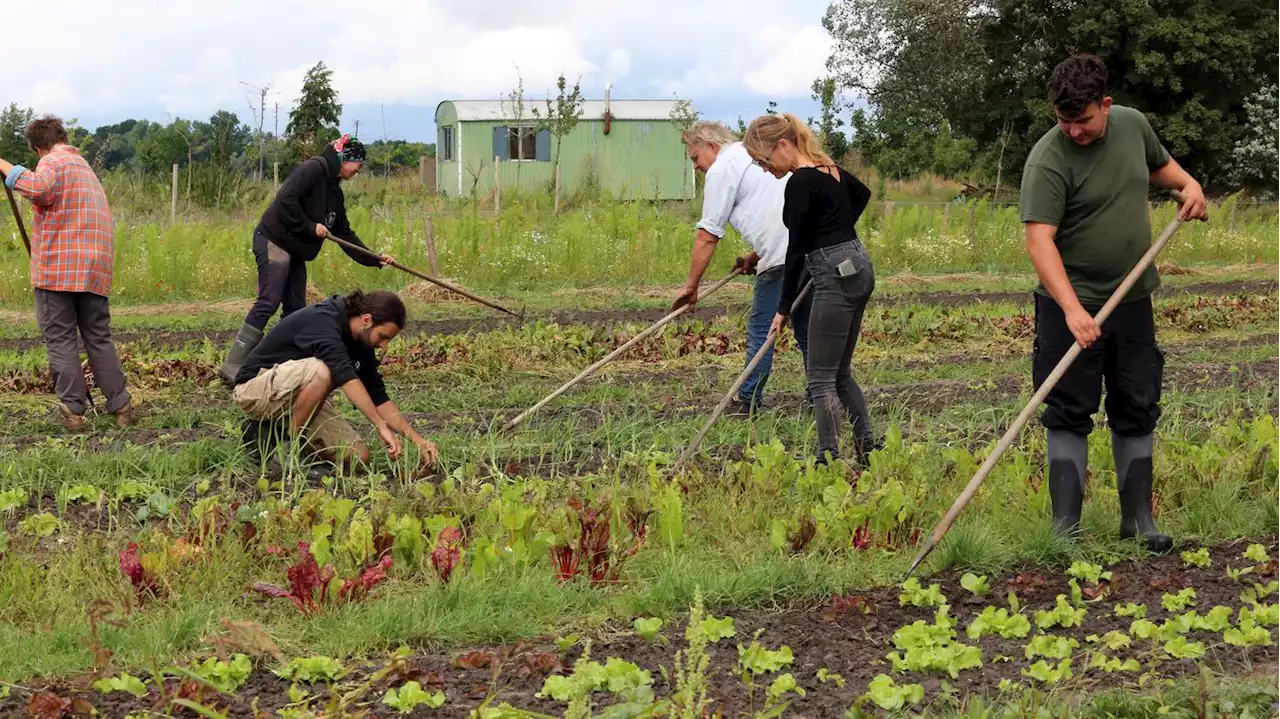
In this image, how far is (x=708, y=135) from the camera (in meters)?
7.07

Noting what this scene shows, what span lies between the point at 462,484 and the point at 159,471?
1316mm

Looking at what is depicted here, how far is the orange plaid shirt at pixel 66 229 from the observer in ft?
23.0

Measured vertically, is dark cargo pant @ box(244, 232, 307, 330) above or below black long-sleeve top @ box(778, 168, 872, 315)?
below

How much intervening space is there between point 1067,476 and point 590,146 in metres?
27.2

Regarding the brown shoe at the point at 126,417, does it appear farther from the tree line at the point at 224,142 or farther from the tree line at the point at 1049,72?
the tree line at the point at 1049,72

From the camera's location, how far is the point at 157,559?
4176mm

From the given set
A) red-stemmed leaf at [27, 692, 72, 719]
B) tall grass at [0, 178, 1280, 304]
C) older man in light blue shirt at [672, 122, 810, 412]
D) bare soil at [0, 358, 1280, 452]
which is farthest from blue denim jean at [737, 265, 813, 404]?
tall grass at [0, 178, 1280, 304]

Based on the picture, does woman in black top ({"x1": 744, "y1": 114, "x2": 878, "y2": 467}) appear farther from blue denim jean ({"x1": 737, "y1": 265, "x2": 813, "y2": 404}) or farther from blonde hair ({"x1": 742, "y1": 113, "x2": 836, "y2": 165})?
blue denim jean ({"x1": 737, "y1": 265, "x2": 813, "y2": 404})

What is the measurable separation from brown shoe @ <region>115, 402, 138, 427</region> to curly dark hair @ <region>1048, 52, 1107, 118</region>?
4868 mm

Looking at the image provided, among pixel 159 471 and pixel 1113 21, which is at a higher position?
pixel 1113 21

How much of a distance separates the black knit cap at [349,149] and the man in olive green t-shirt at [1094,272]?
191 inches

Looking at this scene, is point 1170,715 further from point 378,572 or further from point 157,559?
point 157,559

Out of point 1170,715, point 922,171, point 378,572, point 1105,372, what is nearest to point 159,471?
point 378,572

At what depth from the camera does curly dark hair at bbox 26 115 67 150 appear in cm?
702
